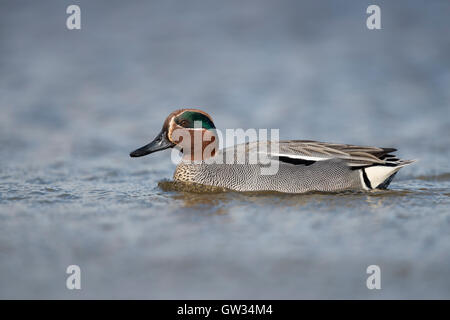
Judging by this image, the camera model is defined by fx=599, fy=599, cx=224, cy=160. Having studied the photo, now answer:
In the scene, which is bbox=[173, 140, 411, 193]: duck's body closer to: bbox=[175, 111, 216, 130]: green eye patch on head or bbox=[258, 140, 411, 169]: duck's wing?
bbox=[258, 140, 411, 169]: duck's wing

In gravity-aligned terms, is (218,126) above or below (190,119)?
above

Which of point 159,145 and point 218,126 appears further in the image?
point 218,126

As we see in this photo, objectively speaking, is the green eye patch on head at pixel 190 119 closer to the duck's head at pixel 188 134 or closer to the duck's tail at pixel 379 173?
the duck's head at pixel 188 134

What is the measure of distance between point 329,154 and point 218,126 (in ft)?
13.8

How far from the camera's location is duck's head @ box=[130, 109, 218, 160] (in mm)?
8297

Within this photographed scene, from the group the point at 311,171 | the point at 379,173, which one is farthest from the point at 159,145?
the point at 379,173

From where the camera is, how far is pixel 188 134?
833 centimetres

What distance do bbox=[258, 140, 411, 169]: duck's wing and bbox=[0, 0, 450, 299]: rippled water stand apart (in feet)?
1.62

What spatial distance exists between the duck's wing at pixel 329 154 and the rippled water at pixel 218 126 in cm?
49

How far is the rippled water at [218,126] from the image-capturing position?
5301 mm

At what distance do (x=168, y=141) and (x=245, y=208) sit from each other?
1.85 meters

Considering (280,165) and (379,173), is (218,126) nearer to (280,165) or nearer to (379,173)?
(280,165)

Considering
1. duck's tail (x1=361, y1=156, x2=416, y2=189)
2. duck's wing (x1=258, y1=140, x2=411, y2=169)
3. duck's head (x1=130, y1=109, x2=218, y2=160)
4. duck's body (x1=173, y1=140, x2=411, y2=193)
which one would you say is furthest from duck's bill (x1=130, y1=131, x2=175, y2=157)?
duck's tail (x1=361, y1=156, x2=416, y2=189)

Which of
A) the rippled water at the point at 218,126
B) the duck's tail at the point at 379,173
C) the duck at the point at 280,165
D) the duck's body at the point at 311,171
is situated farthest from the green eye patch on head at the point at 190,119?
the duck's tail at the point at 379,173
